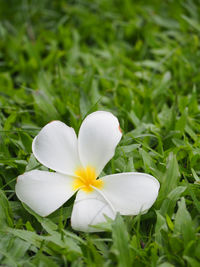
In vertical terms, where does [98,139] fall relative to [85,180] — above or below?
above

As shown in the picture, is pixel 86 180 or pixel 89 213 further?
pixel 86 180

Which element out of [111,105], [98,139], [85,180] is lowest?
[111,105]

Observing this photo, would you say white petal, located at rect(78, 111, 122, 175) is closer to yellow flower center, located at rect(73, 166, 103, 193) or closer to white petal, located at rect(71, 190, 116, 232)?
yellow flower center, located at rect(73, 166, 103, 193)

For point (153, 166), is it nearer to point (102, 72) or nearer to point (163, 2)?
point (102, 72)

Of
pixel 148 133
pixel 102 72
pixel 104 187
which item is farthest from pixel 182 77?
pixel 104 187

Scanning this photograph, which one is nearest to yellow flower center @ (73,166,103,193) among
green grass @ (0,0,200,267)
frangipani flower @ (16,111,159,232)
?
frangipani flower @ (16,111,159,232)

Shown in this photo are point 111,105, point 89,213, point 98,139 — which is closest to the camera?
point 89,213

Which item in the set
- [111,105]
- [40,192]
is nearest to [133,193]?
[40,192]

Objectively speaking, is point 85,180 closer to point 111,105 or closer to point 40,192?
point 40,192
